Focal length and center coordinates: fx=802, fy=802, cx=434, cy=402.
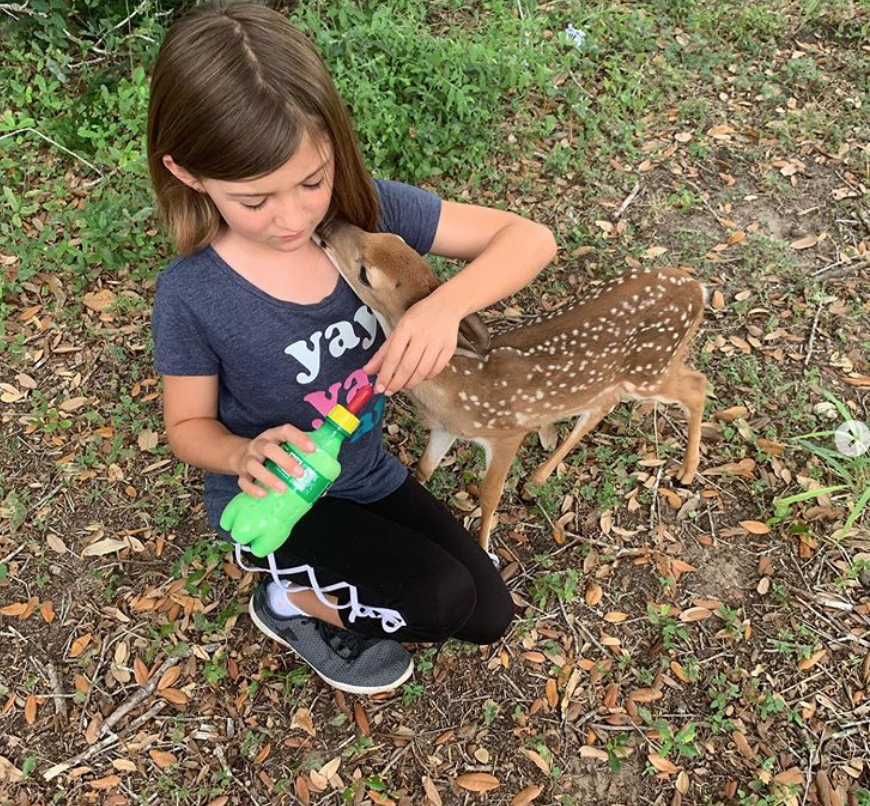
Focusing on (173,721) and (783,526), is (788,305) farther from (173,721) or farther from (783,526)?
(173,721)

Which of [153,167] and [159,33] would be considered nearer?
[153,167]

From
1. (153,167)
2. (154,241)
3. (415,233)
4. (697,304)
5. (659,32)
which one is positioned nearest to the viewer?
(153,167)

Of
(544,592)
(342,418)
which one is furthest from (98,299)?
(544,592)

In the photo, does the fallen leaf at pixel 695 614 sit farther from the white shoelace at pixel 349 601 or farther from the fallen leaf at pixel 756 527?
the white shoelace at pixel 349 601

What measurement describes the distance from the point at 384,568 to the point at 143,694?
1.09 meters

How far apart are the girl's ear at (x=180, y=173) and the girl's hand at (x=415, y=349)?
0.61 meters

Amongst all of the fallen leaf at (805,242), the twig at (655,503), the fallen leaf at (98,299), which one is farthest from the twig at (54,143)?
the fallen leaf at (805,242)

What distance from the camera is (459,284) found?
227cm

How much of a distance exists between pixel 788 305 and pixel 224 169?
2956 mm

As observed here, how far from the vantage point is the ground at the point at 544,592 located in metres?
2.72

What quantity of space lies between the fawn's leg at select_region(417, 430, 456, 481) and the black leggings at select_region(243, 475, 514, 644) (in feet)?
1.85

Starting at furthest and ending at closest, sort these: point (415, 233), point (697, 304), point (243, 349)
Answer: point (697, 304) < point (415, 233) < point (243, 349)

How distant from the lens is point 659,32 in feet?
15.9

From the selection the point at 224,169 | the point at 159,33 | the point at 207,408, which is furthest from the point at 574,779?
the point at 159,33
